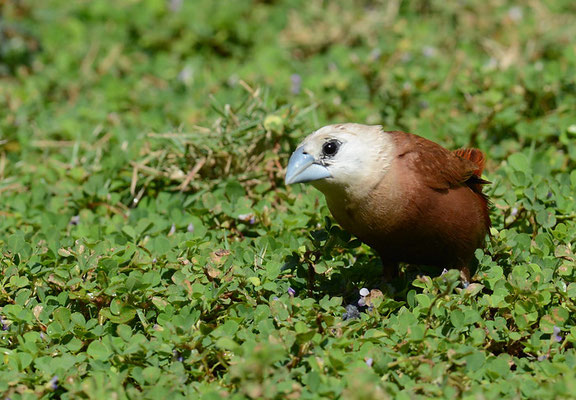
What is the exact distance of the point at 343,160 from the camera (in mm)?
3051

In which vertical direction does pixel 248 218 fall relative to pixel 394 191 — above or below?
below

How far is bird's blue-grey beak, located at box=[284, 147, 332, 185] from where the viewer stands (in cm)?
305

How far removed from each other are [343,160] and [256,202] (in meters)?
1.16

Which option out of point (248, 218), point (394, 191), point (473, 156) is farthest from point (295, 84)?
point (394, 191)

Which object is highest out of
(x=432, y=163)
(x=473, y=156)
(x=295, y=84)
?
(x=432, y=163)

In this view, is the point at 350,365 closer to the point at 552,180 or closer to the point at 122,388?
the point at 122,388

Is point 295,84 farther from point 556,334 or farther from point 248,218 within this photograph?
point 556,334

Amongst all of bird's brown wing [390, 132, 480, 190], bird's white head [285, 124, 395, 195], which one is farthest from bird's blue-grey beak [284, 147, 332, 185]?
bird's brown wing [390, 132, 480, 190]

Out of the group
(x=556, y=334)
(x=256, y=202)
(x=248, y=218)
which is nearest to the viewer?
(x=556, y=334)

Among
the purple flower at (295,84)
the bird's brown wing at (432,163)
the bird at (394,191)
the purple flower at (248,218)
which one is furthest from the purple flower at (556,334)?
the purple flower at (295,84)

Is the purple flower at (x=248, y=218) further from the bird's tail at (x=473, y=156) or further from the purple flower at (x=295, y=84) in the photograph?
the purple flower at (x=295, y=84)

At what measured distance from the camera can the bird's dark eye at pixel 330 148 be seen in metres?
3.07

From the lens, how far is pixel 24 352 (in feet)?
9.58

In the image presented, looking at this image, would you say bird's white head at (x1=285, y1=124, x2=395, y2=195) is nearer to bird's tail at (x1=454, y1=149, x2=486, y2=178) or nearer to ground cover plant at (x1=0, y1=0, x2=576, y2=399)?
ground cover plant at (x1=0, y1=0, x2=576, y2=399)
